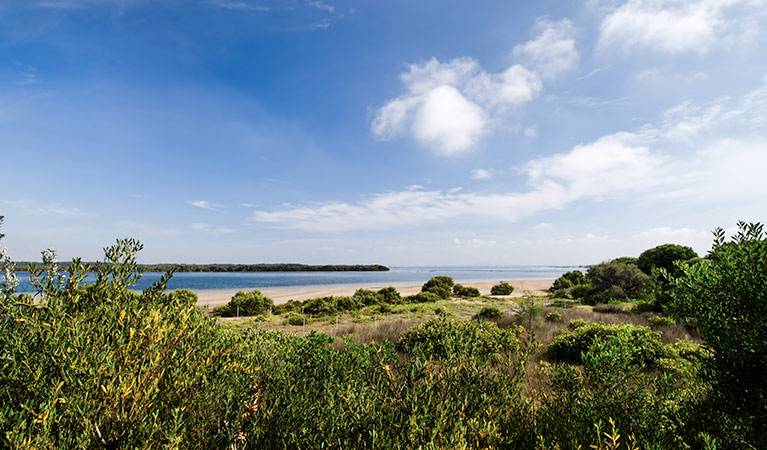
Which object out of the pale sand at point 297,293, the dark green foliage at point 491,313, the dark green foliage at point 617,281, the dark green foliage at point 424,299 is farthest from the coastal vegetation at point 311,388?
the dark green foliage at point 424,299

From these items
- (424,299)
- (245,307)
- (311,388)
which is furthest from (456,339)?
(424,299)

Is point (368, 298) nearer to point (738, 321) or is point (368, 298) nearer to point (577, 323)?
point (577, 323)

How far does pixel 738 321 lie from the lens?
2703mm

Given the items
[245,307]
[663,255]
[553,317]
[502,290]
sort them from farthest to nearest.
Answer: [502,290]
[663,255]
[245,307]
[553,317]

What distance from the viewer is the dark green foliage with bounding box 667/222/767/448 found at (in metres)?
2.56

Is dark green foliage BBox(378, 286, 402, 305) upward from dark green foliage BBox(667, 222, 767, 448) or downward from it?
downward

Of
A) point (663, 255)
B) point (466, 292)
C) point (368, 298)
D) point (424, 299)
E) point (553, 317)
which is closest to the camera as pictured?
point (553, 317)

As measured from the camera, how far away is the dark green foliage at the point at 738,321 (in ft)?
8.41

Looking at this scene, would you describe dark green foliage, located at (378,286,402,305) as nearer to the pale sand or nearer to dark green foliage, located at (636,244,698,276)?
the pale sand

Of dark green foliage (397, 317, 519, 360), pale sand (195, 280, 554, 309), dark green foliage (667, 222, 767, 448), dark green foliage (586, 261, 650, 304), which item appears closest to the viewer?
dark green foliage (667, 222, 767, 448)

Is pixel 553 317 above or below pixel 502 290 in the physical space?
above

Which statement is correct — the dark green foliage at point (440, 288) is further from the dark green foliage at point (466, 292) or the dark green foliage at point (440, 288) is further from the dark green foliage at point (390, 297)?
the dark green foliage at point (390, 297)

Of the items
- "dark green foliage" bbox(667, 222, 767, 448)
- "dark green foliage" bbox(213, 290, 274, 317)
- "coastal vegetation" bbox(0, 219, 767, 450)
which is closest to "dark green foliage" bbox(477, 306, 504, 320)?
"coastal vegetation" bbox(0, 219, 767, 450)

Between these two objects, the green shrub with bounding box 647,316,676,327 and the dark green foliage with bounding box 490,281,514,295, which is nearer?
the green shrub with bounding box 647,316,676,327
